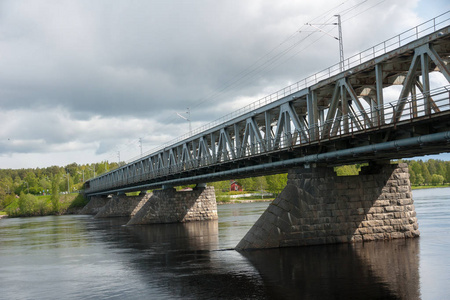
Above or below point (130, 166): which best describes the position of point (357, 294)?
below

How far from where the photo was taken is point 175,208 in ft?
226

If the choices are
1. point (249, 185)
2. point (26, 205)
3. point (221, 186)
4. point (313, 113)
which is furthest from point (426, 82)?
point (249, 185)

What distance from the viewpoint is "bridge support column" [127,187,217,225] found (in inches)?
2685

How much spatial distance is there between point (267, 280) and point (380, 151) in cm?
1015

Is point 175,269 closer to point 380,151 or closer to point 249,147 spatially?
point 380,151

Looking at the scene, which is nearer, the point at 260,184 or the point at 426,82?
the point at 426,82

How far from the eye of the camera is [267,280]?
2166 centimetres

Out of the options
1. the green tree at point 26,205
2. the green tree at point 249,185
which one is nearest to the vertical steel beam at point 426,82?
the green tree at point 26,205

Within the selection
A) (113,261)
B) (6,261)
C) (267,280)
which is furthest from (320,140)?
(6,261)

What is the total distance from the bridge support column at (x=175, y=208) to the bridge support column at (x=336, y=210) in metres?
38.1

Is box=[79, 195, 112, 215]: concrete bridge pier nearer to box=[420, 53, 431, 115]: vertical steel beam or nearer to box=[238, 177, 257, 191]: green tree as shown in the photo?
box=[238, 177, 257, 191]: green tree

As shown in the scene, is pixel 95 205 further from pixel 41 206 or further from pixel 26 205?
pixel 26 205

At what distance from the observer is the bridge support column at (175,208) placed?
224 ft

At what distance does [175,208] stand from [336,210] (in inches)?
1636
